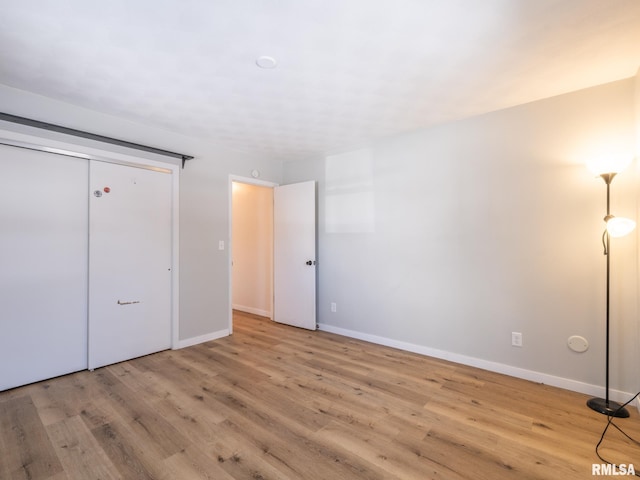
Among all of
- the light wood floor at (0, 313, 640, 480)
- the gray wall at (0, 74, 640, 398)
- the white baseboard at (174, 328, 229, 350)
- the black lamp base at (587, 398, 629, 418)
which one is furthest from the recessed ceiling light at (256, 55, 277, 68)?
the black lamp base at (587, 398, 629, 418)

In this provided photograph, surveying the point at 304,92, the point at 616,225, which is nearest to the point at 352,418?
the point at 616,225

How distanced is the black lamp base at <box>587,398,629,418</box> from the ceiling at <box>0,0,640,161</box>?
2.40 m

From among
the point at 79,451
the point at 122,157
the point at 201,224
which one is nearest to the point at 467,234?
the point at 201,224

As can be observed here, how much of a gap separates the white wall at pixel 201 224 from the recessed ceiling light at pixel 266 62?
1.81 metres

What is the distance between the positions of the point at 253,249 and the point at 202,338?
1.80 metres

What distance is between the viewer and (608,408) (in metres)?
2.06

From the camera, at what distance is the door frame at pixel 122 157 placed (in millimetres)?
2383

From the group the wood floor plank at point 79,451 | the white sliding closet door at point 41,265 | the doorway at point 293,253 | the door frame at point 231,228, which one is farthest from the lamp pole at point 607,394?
the white sliding closet door at point 41,265

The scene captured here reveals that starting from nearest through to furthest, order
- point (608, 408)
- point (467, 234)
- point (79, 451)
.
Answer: point (79, 451), point (608, 408), point (467, 234)

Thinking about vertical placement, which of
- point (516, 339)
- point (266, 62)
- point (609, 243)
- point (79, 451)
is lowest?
point (79, 451)

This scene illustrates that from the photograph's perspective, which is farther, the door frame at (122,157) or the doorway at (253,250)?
the doorway at (253,250)

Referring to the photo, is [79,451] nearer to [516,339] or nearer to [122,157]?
[122,157]

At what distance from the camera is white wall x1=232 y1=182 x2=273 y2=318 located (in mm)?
4762

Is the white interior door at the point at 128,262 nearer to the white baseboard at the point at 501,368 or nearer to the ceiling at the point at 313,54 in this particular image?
the ceiling at the point at 313,54
